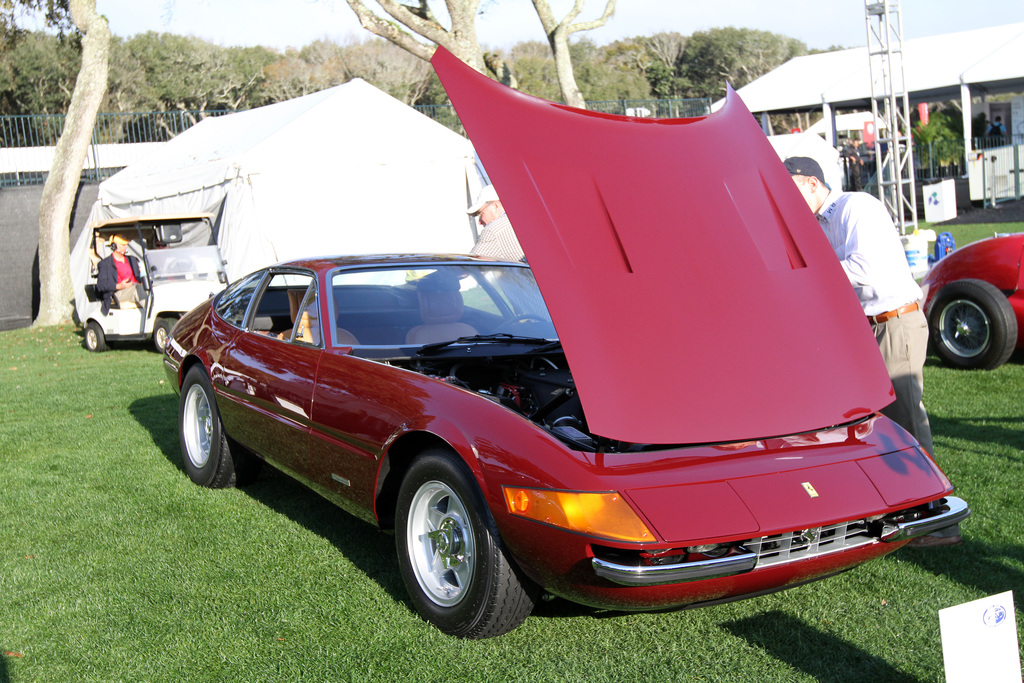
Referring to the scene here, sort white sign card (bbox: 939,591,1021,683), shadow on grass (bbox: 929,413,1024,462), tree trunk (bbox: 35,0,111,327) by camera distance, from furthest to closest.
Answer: tree trunk (bbox: 35,0,111,327) → shadow on grass (bbox: 929,413,1024,462) → white sign card (bbox: 939,591,1021,683)

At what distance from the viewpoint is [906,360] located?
432 cm

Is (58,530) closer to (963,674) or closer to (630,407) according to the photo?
(630,407)

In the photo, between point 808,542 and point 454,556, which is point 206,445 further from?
point 808,542

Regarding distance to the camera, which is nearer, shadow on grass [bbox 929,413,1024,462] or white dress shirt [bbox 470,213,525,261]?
shadow on grass [bbox 929,413,1024,462]

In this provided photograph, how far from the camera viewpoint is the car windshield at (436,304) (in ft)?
14.1

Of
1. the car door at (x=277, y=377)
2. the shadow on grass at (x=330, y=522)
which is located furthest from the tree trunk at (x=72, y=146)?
the car door at (x=277, y=377)

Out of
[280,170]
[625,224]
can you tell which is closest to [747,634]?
[625,224]

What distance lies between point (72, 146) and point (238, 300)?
12172 mm

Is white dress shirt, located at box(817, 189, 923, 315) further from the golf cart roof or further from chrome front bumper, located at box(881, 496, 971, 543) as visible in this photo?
the golf cart roof

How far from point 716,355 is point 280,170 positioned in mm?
12068

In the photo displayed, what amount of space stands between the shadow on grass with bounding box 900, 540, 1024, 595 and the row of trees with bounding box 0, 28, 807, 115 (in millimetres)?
→ 45534

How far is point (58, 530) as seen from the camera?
15.0 feet

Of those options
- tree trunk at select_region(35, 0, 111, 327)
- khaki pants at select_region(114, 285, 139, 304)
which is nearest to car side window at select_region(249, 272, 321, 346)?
khaki pants at select_region(114, 285, 139, 304)

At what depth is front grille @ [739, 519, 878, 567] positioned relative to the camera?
275 centimetres
